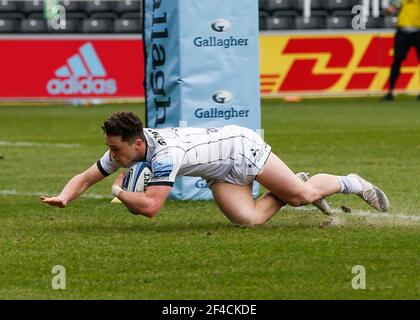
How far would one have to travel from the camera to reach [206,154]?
961 cm

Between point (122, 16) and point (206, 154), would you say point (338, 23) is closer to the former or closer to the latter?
point (122, 16)

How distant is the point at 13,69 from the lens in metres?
25.3

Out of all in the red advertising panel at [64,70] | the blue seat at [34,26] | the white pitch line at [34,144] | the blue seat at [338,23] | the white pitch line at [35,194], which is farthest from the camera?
the blue seat at [338,23]

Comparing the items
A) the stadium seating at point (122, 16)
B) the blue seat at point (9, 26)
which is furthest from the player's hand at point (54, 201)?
the blue seat at point (9, 26)

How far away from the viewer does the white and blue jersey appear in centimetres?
939

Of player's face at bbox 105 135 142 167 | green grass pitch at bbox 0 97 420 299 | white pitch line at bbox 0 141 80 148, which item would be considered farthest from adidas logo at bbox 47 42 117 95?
player's face at bbox 105 135 142 167

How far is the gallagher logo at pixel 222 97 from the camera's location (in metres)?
11.8

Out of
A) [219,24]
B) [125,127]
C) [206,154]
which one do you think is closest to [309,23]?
[219,24]

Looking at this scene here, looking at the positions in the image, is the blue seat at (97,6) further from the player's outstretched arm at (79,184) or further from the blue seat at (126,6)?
the player's outstretched arm at (79,184)

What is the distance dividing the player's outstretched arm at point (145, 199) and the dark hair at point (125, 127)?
382 mm

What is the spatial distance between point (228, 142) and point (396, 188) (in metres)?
3.14

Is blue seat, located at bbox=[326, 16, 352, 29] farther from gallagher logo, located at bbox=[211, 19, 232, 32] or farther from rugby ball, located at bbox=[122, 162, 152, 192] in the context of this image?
rugby ball, located at bbox=[122, 162, 152, 192]

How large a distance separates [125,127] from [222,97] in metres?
2.73
